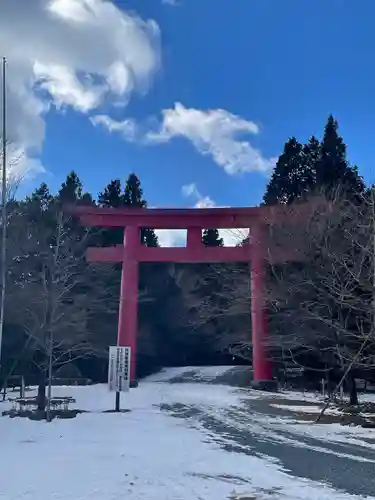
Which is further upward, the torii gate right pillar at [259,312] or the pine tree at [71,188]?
the pine tree at [71,188]

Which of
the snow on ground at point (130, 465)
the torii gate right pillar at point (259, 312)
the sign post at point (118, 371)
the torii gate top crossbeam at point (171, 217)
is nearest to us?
the snow on ground at point (130, 465)

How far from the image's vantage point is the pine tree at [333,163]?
73.4 feet

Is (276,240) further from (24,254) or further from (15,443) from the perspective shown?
(15,443)

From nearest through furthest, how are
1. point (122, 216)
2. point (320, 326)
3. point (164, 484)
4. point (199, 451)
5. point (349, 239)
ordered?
point (164, 484), point (199, 451), point (349, 239), point (320, 326), point (122, 216)

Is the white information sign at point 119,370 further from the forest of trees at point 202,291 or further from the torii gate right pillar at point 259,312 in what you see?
the torii gate right pillar at point 259,312

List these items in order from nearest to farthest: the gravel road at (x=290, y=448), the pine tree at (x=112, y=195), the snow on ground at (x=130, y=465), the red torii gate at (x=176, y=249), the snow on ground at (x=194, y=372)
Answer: the snow on ground at (x=130, y=465)
the gravel road at (x=290, y=448)
the red torii gate at (x=176, y=249)
the snow on ground at (x=194, y=372)
the pine tree at (x=112, y=195)

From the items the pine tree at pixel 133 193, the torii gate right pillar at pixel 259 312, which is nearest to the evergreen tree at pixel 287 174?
the torii gate right pillar at pixel 259 312

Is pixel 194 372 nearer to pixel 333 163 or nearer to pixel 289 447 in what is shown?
pixel 333 163

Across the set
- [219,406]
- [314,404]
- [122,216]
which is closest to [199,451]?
[219,406]

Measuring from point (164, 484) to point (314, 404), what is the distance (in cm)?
1135

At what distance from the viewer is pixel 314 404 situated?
53.8ft

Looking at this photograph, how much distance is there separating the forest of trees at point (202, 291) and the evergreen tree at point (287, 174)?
0.18 feet

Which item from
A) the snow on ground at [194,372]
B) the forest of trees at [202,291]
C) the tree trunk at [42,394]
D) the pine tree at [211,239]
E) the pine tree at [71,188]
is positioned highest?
the pine tree at [71,188]

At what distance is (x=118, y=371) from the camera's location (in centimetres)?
1404
